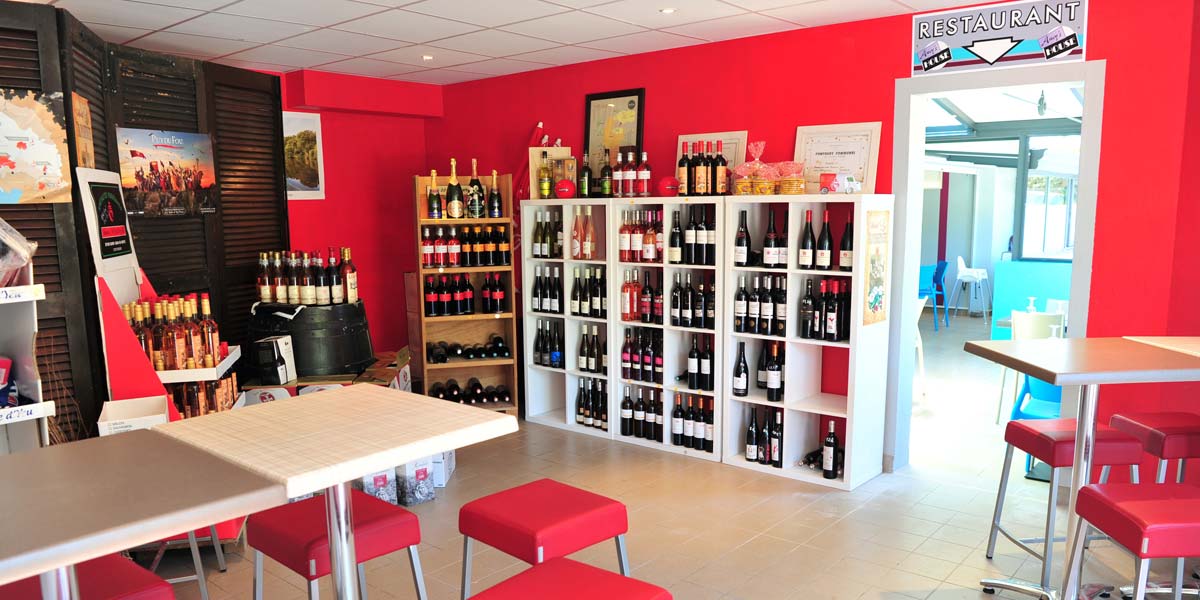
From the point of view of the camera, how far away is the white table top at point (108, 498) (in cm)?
131

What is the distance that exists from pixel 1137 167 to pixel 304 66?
5287 mm

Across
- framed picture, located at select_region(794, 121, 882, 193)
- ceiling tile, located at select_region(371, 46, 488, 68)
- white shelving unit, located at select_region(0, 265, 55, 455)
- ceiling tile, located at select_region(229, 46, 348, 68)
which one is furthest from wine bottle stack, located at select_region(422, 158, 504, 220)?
white shelving unit, located at select_region(0, 265, 55, 455)

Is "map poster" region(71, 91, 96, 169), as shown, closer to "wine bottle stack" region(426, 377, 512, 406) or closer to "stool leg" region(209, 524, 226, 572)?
"stool leg" region(209, 524, 226, 572)

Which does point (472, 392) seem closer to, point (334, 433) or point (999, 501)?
point (999, 501)

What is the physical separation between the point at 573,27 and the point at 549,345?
85.4 inches

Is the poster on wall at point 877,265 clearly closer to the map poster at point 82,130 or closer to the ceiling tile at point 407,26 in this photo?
the ceiling tile at point 407,26

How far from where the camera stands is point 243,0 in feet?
12.9

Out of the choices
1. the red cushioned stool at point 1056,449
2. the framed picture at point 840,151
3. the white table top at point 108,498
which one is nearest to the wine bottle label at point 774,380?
the framed picture at point 840,151

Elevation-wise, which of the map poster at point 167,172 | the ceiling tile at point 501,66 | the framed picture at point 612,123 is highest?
the ceiling tile at point 501,66

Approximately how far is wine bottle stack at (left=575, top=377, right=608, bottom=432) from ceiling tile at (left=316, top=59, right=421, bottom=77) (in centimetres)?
271

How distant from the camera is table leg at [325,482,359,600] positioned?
6.17ft

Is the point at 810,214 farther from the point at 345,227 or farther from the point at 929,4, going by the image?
the point at 345,227

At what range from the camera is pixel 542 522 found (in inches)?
85.4

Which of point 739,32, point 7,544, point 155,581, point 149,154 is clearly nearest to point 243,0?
point 149,154
